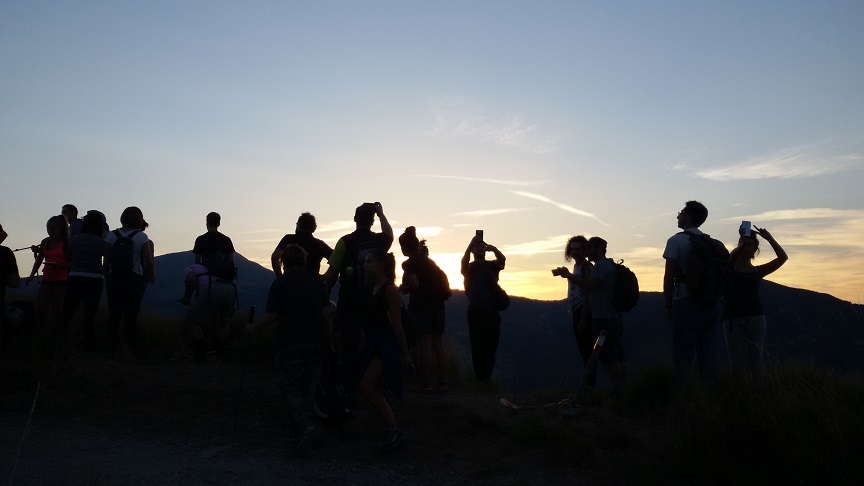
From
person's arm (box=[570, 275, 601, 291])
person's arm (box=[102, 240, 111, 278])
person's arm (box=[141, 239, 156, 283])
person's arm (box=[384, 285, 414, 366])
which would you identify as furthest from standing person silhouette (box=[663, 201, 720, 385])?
person's arm (box=[102, 240, 111, 278])

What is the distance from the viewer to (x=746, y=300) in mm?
7855

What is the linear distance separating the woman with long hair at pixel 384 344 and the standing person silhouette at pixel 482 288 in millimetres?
3107

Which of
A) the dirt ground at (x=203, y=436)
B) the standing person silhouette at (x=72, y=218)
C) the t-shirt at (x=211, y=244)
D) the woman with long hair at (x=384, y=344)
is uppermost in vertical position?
the standing person silhouette at (x=72, y=218)

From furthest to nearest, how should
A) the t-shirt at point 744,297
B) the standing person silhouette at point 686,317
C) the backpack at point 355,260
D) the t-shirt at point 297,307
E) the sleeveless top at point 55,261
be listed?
the sleeveless top at point 55,261 → the t-shirt at point 744,297 → the backpack at point 355,260 → the standing person silhouette at point 686,317 → the t-shirt at point 297,307

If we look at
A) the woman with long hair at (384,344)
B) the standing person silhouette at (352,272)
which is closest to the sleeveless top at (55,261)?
the standing person silhouette at (352,272)

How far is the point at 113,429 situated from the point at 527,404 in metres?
4.49

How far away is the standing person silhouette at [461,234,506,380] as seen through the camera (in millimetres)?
9727

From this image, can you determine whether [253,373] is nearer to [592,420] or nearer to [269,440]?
[269,440]

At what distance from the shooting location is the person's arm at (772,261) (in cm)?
802

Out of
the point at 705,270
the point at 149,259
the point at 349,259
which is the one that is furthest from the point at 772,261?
the point at 149,259

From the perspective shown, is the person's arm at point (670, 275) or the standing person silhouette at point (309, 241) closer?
the person's arm at point (670, 275)

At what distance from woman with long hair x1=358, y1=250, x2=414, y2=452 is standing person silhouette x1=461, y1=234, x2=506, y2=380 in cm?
311

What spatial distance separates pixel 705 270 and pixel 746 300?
3.83ft

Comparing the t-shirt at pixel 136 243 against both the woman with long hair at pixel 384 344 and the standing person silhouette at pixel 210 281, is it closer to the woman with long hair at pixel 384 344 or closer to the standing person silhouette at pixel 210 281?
the standing person silhouette at pixel 210 281
